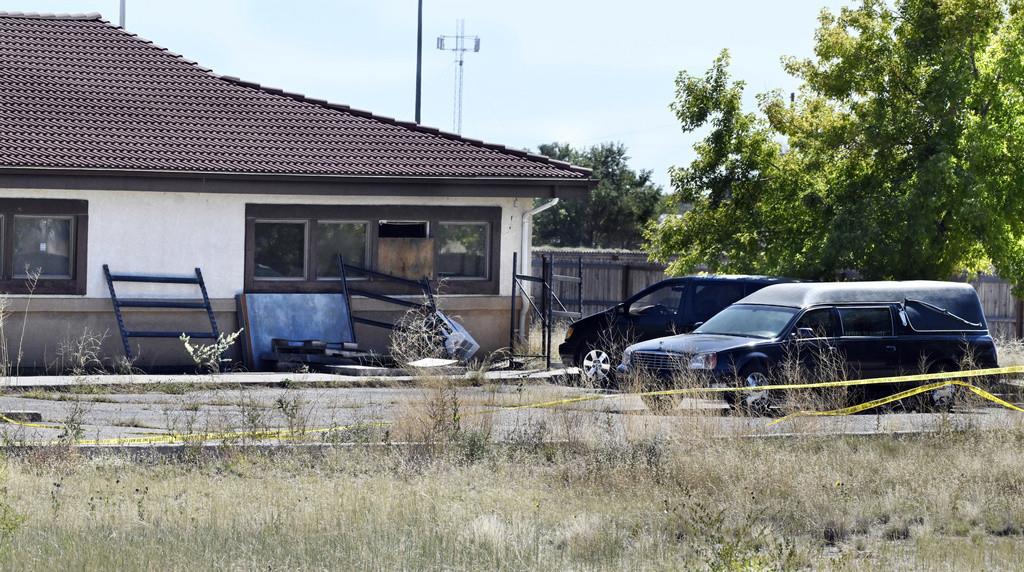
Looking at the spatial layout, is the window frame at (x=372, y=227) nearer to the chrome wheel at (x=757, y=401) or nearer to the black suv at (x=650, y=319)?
the black suv at (x=650, y=319)

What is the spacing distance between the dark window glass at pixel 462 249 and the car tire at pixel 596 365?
130 inches

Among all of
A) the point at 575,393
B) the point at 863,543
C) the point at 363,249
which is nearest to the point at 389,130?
the point at 363,249

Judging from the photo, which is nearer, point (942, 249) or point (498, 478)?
point (498, 478)

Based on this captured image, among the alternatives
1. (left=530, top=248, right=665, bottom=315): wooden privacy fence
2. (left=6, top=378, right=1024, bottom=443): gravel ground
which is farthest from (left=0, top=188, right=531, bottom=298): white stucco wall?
(left=530, top=248, right=665, bottom=315): wooden privacy fence

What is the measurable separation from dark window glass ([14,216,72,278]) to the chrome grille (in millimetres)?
9094

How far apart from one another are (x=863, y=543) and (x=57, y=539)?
5.19m

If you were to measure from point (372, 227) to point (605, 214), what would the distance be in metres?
41.6

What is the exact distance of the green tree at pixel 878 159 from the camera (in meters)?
20.2

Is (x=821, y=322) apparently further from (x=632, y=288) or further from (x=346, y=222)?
(x=632, y=288)

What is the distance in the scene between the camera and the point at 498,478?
10914mm

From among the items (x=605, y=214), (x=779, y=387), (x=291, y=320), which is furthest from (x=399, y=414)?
(x=605, y=214)

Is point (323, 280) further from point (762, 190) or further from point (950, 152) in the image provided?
point (950, 152)

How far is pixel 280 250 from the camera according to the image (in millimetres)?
21781

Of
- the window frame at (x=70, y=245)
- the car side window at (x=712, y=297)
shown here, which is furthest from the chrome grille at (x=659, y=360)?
the window frame at (x=70, y=245)
